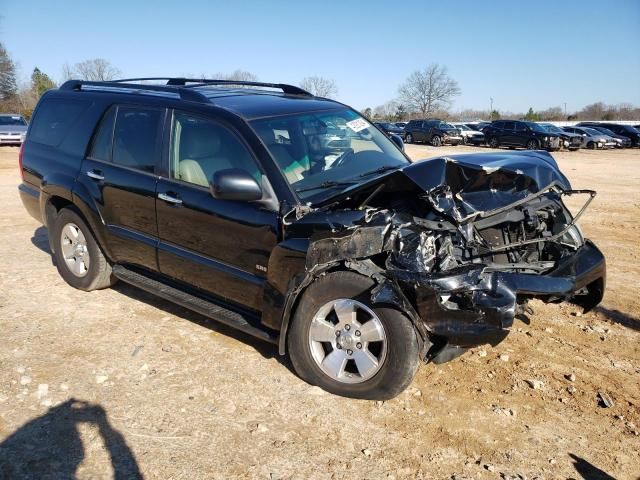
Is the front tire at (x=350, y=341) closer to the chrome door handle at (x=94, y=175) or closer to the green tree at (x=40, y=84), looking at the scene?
the chrome door handle at (x=94, y=175)

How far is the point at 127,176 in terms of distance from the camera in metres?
4.36

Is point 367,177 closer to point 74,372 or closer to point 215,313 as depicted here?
point 215,313

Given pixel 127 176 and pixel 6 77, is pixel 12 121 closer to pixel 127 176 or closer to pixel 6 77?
pixel 127 176

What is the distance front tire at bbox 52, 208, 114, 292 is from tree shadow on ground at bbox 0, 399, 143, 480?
76.7 inches

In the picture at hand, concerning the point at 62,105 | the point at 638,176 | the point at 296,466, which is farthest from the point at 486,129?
the point at 296,466

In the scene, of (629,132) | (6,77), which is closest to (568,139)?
(629,132)

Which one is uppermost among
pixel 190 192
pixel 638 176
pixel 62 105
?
pixel 62 105

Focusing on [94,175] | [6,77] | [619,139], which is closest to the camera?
[94,175]

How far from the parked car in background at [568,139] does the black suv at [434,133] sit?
5086 millimetres

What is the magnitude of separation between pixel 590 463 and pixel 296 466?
4.95 feet

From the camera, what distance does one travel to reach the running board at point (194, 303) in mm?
3650

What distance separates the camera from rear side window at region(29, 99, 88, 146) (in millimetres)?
5039

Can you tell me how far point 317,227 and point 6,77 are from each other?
227ft

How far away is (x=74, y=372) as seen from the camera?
367 centimetres
